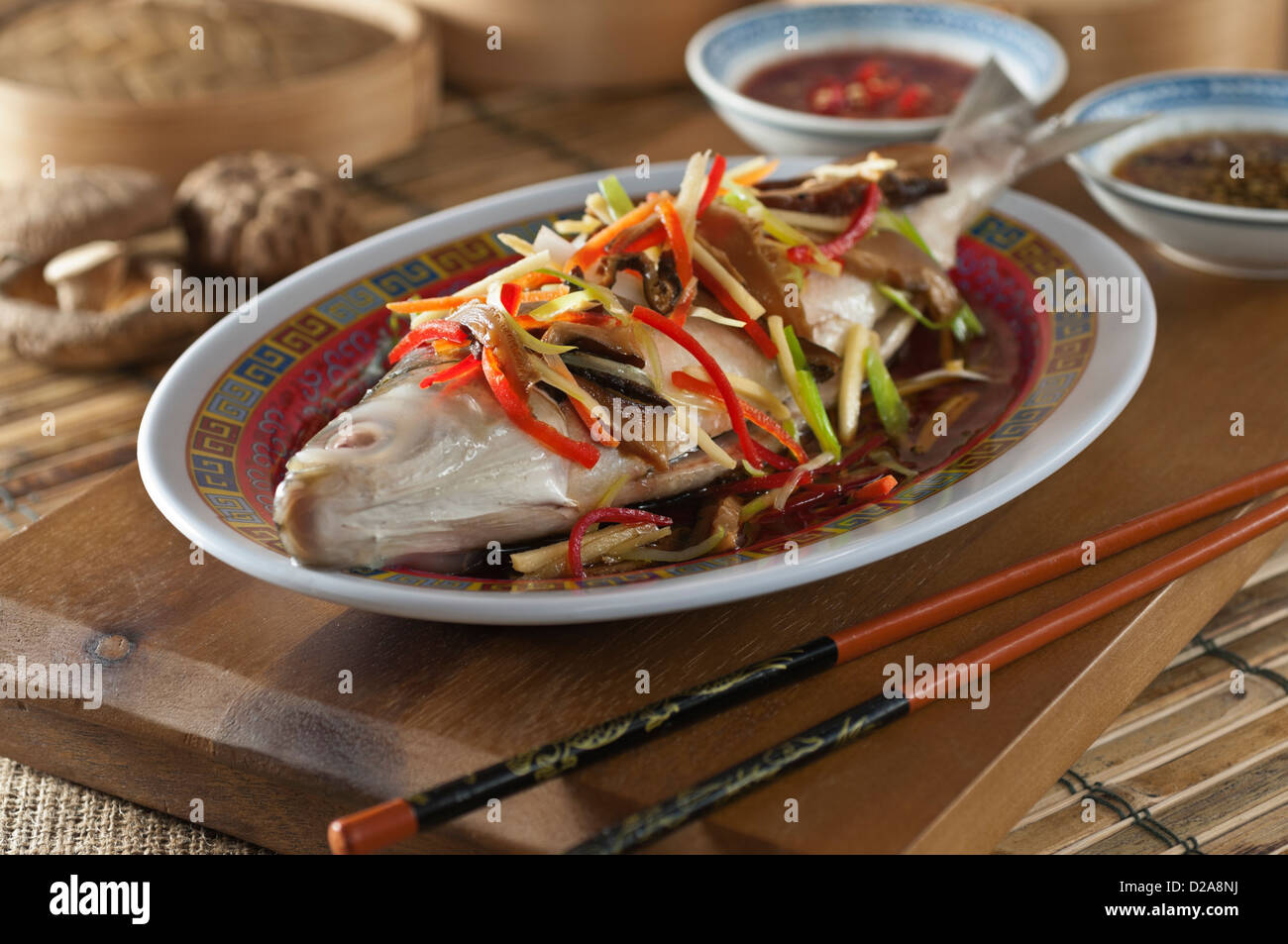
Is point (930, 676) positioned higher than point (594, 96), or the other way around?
point (594, 96)

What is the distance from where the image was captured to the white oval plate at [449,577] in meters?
1.65

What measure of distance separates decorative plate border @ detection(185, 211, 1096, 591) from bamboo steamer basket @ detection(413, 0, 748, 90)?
1.71 metres

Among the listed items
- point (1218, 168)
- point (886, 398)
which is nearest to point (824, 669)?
point (886, 398)

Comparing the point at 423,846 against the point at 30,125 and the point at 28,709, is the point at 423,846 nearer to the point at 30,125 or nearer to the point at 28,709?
the point at 28,709

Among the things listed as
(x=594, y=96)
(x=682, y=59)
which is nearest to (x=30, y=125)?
(x=594, y=96)

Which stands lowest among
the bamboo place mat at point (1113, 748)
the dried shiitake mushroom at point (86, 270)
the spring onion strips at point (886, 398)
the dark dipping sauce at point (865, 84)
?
the bamboo place mat at point (1113, 748)

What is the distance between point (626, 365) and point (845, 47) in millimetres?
2276

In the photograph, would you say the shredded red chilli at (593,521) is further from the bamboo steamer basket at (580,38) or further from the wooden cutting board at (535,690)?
the bamboo steamer basket at (580,38)

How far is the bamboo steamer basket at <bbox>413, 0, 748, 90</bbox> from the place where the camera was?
14.1ft

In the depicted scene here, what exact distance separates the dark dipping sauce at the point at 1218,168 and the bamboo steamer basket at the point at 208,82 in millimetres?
2169

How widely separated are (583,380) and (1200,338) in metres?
1.39

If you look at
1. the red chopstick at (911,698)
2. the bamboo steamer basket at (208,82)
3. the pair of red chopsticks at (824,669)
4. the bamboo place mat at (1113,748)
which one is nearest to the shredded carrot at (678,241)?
the pair of red chopsticks at (824,669)

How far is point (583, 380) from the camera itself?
196 centimetres
